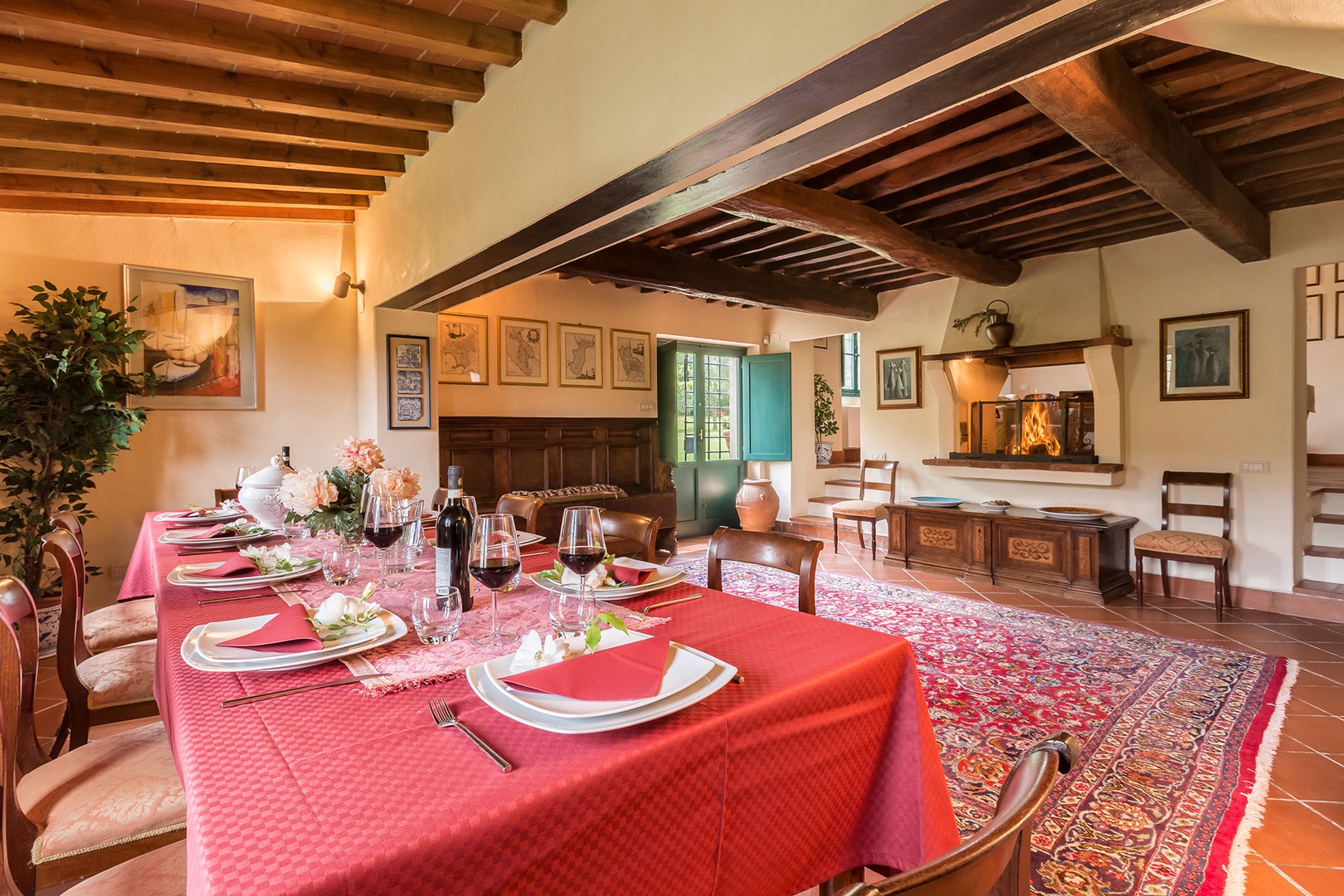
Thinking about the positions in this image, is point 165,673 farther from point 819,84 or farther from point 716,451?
point 716,451

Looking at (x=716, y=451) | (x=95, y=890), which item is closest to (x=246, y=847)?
(x=95, y=890)

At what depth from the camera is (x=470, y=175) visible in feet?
11.4

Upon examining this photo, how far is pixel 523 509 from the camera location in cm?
276

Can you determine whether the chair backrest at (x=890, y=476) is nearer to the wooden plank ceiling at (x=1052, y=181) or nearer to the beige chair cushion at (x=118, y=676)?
the wooden plank ceiling at (x=1052, y=181)

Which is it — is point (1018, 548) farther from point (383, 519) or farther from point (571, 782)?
point (571, 782)

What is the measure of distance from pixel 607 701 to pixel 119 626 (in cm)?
245

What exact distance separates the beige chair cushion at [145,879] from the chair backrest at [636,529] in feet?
4.26

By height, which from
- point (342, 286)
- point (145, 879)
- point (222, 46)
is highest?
point (222, 46)

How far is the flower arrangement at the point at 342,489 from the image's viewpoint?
Result: 177 centimetres

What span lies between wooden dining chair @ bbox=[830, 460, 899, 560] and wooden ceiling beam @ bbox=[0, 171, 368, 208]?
16.0 feet

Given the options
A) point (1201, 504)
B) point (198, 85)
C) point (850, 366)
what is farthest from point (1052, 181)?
point (850, 366)

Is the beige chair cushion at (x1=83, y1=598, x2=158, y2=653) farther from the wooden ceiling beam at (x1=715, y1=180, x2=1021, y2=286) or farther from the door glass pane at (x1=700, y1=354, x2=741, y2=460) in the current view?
the door glass pane at (x1=700, y1=354, x2=741, y2=460)

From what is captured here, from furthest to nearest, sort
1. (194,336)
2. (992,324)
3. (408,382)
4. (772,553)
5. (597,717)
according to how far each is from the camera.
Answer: (992,324) → (408,382) → (194,336) → (772,553) → (597,717)

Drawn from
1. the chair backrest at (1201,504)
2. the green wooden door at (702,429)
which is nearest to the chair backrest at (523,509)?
the green wooden door at (702,429)
